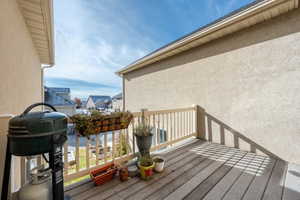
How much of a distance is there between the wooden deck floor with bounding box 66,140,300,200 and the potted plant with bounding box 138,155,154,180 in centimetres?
8

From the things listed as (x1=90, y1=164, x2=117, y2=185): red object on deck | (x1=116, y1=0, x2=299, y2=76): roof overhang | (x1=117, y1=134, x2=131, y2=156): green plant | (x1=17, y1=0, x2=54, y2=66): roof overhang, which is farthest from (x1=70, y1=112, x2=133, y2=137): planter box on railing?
(x1=116, y1=0, x2=299, y2=76): roof overhang

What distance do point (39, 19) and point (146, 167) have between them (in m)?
3.51

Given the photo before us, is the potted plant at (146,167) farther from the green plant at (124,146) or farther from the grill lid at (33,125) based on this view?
the grill lid at (33,125)

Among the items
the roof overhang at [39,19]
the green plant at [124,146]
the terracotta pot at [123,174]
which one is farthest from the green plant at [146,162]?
the roof overhang at [39,19]

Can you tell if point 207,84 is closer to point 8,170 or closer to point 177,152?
point 177,152

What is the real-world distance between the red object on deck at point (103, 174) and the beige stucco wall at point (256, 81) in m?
2.96

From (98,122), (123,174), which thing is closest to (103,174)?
(123,174)

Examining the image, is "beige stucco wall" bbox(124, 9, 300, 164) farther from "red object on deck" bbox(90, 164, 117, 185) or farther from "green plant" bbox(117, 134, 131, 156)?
"red object on deck" bbox(90, 164, 117, 185)

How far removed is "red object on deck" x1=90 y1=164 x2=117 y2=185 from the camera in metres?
1.90

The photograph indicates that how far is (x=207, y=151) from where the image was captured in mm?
3074

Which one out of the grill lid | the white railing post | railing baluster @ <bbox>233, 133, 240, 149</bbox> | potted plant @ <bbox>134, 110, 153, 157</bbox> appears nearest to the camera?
the grill lid

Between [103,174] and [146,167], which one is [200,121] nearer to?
[146,167]

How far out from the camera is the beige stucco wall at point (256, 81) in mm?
2557

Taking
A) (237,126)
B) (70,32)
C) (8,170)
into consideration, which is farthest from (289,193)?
(70,32)
